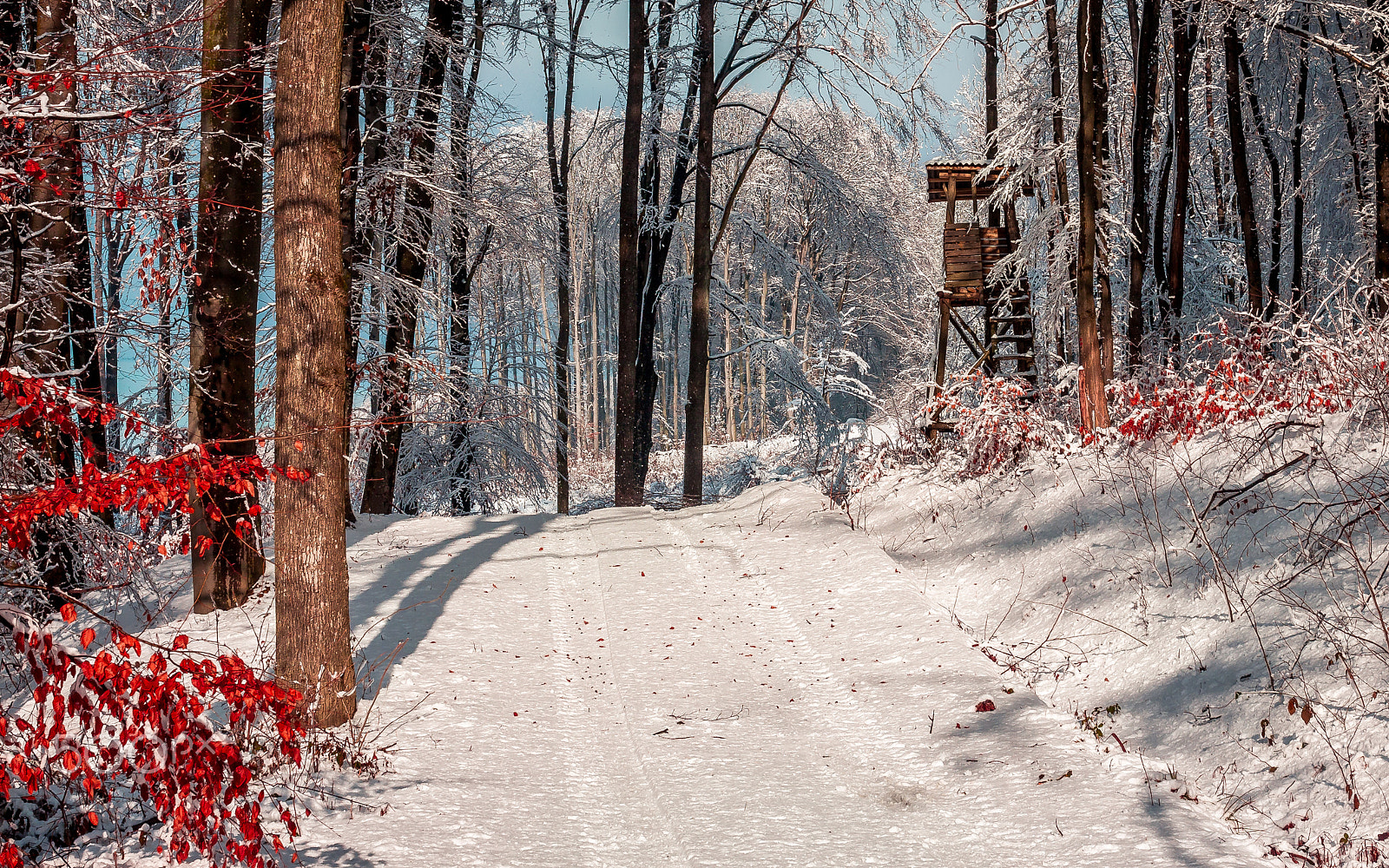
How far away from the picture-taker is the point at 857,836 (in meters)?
4.21

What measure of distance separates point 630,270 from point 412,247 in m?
3.80

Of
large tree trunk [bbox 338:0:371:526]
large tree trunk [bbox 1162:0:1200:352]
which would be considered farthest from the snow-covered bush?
large tree trunk [bbox 338:0:371:526]

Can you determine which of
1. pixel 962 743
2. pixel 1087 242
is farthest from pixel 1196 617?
pixel 1087 242

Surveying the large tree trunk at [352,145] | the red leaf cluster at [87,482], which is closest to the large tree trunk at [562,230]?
the large tree trunk at [352,145]

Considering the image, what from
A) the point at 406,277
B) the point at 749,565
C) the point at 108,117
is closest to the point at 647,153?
the point at 406,277

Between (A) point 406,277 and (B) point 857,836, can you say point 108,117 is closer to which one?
(B) point 857,836

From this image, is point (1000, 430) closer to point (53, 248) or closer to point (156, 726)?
point (156, 726)

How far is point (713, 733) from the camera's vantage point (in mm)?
5434

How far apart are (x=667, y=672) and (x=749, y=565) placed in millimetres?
2817

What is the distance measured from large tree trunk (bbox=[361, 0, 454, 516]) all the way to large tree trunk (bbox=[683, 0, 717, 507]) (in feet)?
12.8

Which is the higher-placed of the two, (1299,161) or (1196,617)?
(1299,161)

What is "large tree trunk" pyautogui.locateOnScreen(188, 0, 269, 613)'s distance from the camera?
23.7 ft

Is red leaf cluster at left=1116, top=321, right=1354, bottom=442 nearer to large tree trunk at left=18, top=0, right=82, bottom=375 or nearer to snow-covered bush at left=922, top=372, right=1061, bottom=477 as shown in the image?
snow-covered bush at left=922, top=372, right=1061, bottom=477

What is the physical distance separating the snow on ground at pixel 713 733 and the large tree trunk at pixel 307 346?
27.5 inches
